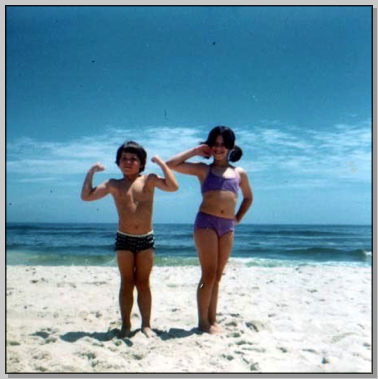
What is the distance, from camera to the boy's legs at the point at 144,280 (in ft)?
11.5

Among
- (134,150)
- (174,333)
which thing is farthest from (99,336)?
(134,150)

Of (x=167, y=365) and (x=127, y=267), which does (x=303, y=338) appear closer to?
(x=167, y=365)

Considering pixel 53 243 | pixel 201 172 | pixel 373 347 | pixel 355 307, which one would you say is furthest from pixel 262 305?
pixel 53 243

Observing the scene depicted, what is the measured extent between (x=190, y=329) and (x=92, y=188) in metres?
1.75

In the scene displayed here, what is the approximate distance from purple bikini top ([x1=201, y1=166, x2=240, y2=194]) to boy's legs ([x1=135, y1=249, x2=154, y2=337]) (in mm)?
825

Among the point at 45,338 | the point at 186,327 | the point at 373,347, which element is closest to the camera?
the point at 373,347

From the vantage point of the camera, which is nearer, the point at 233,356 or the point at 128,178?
the point at 233,356

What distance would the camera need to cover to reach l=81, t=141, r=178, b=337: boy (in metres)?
3.50

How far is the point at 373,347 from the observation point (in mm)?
3346

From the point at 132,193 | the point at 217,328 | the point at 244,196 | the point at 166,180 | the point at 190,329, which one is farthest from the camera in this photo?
the point at 244,196

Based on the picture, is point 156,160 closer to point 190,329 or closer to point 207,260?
point 207,260

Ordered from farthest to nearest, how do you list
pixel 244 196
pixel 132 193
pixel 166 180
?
pixel 244 196 < pixel 132 193 < pixel 166 180

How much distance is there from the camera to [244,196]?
4004mm

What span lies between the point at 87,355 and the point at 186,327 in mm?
1257
